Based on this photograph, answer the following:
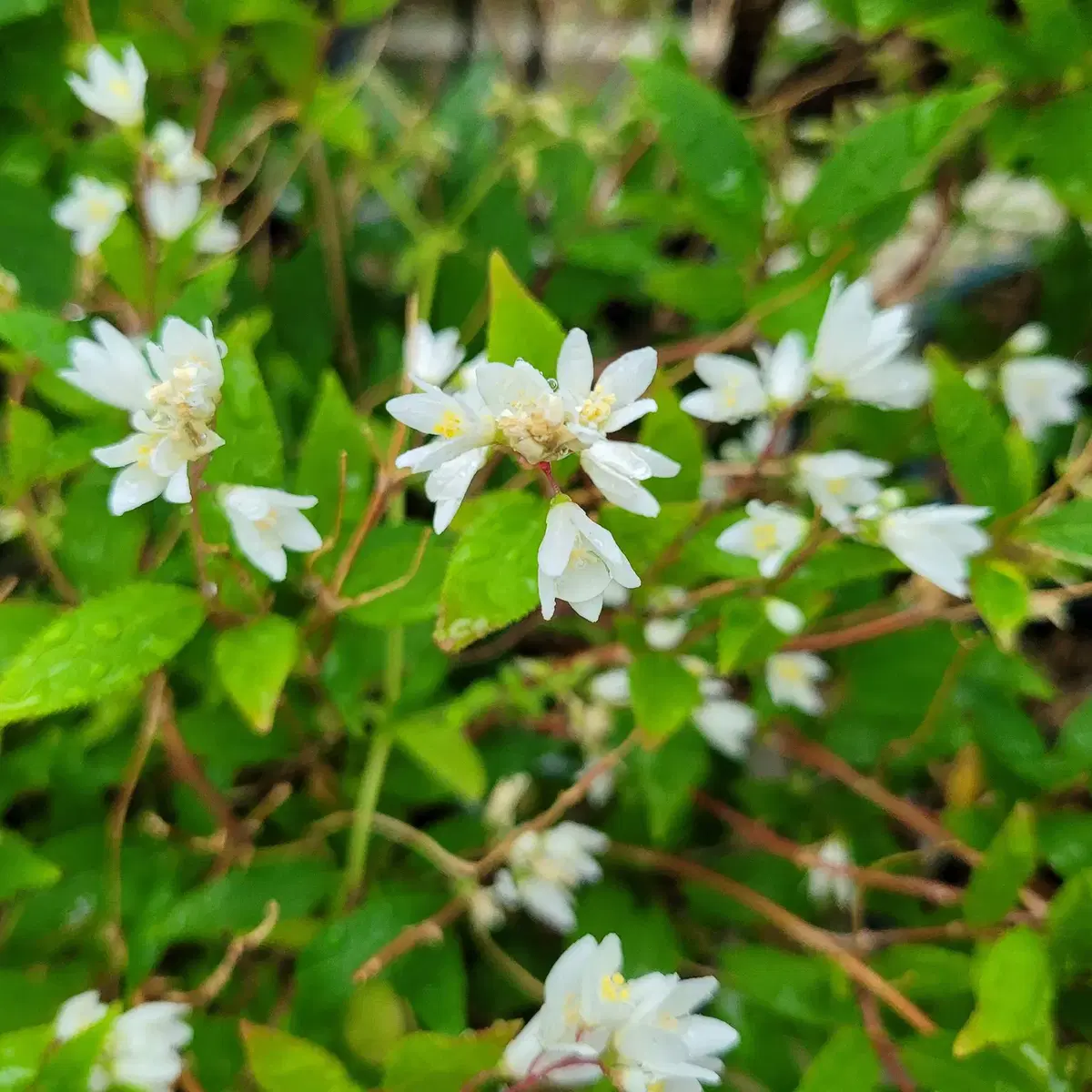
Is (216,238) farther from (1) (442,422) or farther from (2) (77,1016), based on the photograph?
(2) (77,1016)

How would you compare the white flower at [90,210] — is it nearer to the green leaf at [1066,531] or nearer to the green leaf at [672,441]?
the green leaf at [672,441]

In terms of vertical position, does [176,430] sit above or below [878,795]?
above

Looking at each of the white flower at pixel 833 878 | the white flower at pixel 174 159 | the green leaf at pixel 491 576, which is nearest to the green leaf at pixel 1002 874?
the white flower at pixel 833 878

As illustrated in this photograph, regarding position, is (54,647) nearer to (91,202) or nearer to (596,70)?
(91,202)

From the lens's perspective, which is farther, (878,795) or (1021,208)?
(1021,208)

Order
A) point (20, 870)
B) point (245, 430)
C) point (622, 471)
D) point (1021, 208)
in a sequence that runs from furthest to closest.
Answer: point (1021, 208) → point (20, 870) → point (245, 430) → point (622, 471)

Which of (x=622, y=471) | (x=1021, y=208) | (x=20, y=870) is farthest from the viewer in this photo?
(x=1021, y=208)

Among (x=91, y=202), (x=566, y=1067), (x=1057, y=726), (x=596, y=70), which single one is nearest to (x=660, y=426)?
(x=566, y=1067)

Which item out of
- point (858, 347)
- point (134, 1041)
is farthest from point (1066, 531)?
point (134, 1041)
